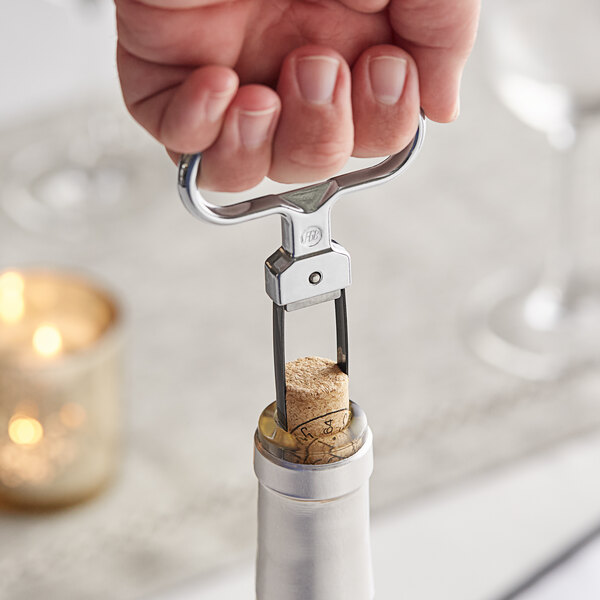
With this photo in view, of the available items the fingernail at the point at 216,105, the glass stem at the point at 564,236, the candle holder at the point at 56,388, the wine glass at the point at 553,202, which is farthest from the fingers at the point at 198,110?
the glass stem at the point at 564,236

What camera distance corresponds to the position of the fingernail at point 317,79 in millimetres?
322

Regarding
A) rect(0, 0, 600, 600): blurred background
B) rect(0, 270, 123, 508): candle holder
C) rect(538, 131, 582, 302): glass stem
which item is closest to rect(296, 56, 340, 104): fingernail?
rect(0, 0, 600, 600): blurred background

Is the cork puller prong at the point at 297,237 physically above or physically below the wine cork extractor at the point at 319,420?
above

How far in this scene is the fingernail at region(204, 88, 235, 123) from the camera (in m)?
0.31

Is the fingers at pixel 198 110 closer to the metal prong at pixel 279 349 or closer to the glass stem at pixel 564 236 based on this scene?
the metal prong at pixel 279 349

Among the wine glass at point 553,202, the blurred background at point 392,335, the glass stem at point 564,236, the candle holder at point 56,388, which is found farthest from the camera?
the glass stem at point 564,236

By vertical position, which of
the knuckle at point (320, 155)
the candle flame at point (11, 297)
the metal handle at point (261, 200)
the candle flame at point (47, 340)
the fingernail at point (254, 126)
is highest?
the fingernail at point (254, 126)

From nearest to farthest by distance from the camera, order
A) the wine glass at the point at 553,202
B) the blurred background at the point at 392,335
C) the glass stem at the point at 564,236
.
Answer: the blurred background at the point at 392,335, the wine glass at the point at 553,202, the glass stem at the point at 564,236

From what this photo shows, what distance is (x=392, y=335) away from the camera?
41.3 inches

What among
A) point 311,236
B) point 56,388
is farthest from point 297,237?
point 56,388

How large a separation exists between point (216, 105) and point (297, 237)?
0.15 ft

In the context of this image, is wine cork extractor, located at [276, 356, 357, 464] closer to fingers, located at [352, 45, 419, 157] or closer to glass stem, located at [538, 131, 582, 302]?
fingers, located at [352, 45, 419, 157]

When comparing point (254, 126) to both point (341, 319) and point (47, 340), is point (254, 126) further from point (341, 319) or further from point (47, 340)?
point (47, 340)

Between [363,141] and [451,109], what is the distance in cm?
3
